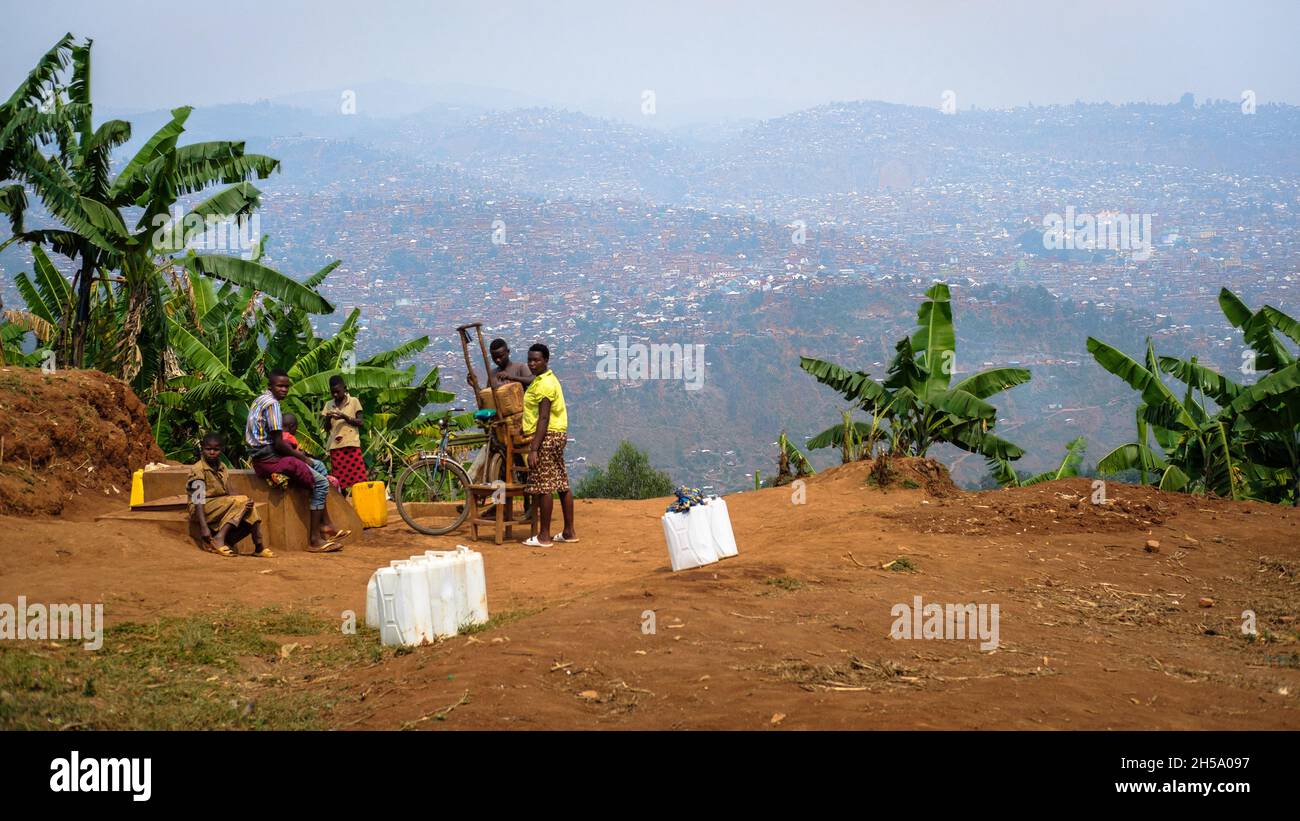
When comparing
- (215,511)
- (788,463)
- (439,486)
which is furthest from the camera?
(788,463)

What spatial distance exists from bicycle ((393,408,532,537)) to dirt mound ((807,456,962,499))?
5.39 metres

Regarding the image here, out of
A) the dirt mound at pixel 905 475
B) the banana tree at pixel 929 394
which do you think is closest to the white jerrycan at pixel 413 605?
the dirt mound at pixel 905 475

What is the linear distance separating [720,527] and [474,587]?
3.01 m

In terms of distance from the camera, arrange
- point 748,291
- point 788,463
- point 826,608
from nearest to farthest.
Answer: point 826,608 → point 788,463 → point 748,291

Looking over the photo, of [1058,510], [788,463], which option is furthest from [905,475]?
[788,463]

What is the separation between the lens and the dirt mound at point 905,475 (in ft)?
52.4

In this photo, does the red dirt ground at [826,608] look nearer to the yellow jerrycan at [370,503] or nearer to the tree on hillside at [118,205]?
the yellow jerrycan at [370,503]

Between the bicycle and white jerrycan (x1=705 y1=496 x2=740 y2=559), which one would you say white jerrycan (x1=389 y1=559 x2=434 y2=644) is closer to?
white jerrycan (x1=705 y1=496 x2=740 y2=559)

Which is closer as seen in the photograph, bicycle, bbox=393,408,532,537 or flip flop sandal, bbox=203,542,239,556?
flip flop sandal, bbox=203,542,239,556

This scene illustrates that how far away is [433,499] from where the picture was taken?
14.0 metres

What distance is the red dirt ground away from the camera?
600cm

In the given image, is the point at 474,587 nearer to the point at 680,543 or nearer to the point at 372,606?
the point at 372,606

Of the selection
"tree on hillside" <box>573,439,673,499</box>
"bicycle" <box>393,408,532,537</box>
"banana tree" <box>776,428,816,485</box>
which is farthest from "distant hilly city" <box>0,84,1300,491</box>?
"bicycle" <box>393,408,532,537</box>
